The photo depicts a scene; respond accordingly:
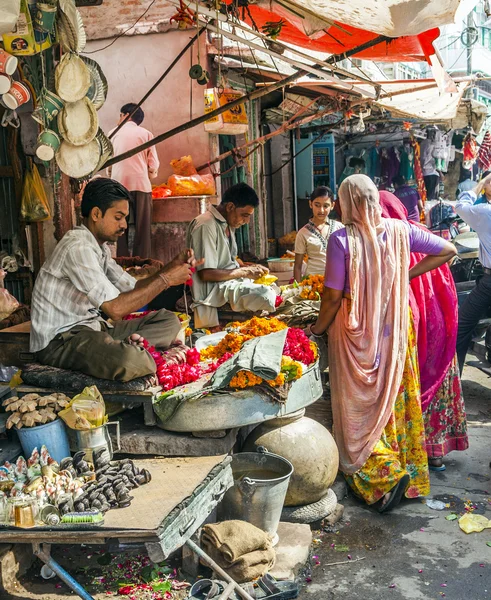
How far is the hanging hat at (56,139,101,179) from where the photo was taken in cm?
447

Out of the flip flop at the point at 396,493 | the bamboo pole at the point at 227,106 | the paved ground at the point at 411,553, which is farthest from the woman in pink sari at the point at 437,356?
the bamboo pole at the point at 227,106

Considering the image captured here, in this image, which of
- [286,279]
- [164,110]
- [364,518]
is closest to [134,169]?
[164,110]

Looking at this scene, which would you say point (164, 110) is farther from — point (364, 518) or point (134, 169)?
point (364, 518)

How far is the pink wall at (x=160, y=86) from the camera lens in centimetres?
891

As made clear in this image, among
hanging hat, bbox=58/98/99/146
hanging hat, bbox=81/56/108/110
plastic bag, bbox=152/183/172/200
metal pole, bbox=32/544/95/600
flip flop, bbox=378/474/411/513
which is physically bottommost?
flip flop, bbox=378/474/411/513

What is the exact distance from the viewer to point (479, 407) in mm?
7168

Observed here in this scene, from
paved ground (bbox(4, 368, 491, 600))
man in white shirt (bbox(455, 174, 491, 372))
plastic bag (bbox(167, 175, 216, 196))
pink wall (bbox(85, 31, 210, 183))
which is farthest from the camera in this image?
pink wall (bbox(85, 31, 210, 183))

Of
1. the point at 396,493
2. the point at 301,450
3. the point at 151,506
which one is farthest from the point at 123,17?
the point at 151,506

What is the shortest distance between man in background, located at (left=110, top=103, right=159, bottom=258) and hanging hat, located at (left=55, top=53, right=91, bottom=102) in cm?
365

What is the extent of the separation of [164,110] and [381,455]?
5944 millimetres

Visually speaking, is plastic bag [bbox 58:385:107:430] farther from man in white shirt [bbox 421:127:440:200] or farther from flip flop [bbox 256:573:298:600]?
man in white shirt [bbox 421:127:440:200]

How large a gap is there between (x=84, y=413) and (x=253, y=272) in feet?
10.1

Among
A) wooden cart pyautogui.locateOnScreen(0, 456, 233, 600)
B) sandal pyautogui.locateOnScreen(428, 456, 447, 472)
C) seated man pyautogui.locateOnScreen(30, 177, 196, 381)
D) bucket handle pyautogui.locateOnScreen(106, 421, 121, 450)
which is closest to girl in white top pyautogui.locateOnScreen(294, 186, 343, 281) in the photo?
sandal pyautogui.locateOnScreen(428, 456, 447, 472)

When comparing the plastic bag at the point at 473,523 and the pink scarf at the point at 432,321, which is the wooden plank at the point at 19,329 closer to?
the pink scarf at the point at 432,321
